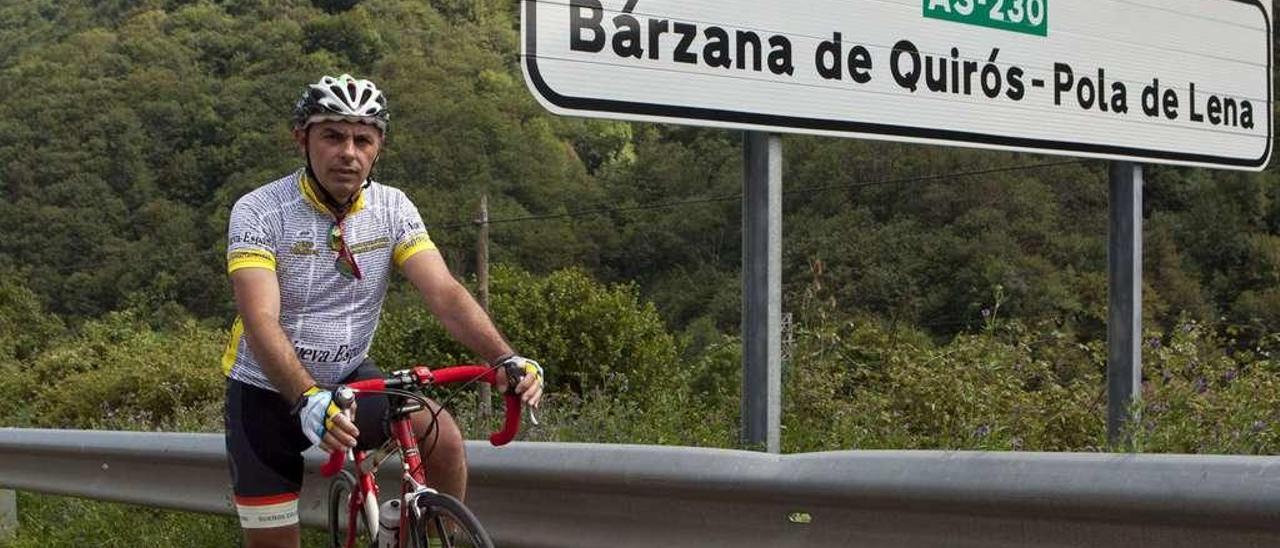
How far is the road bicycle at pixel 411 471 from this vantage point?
10.7ft

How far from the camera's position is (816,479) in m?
3.46

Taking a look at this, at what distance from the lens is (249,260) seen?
3500 mm

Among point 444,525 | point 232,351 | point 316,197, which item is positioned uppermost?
point 316,197

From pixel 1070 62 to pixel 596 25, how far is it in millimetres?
2158

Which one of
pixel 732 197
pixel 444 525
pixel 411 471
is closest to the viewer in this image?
pixel 444 525

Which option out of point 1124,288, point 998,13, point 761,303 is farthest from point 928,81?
point 1124,288

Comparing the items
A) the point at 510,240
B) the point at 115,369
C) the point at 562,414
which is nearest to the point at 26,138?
the point at 510,240

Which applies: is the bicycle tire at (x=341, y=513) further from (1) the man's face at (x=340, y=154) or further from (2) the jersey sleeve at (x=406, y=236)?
(1) the man's face at (x=340, y=154)

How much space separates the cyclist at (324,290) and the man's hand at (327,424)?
11.7 inches

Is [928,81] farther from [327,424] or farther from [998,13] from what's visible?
[327,424]

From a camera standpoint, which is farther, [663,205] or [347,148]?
[663,205]

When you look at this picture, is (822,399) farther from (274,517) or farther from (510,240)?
(510,240)

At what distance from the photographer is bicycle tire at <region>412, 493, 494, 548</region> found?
10.5ft

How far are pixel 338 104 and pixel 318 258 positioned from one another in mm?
357
